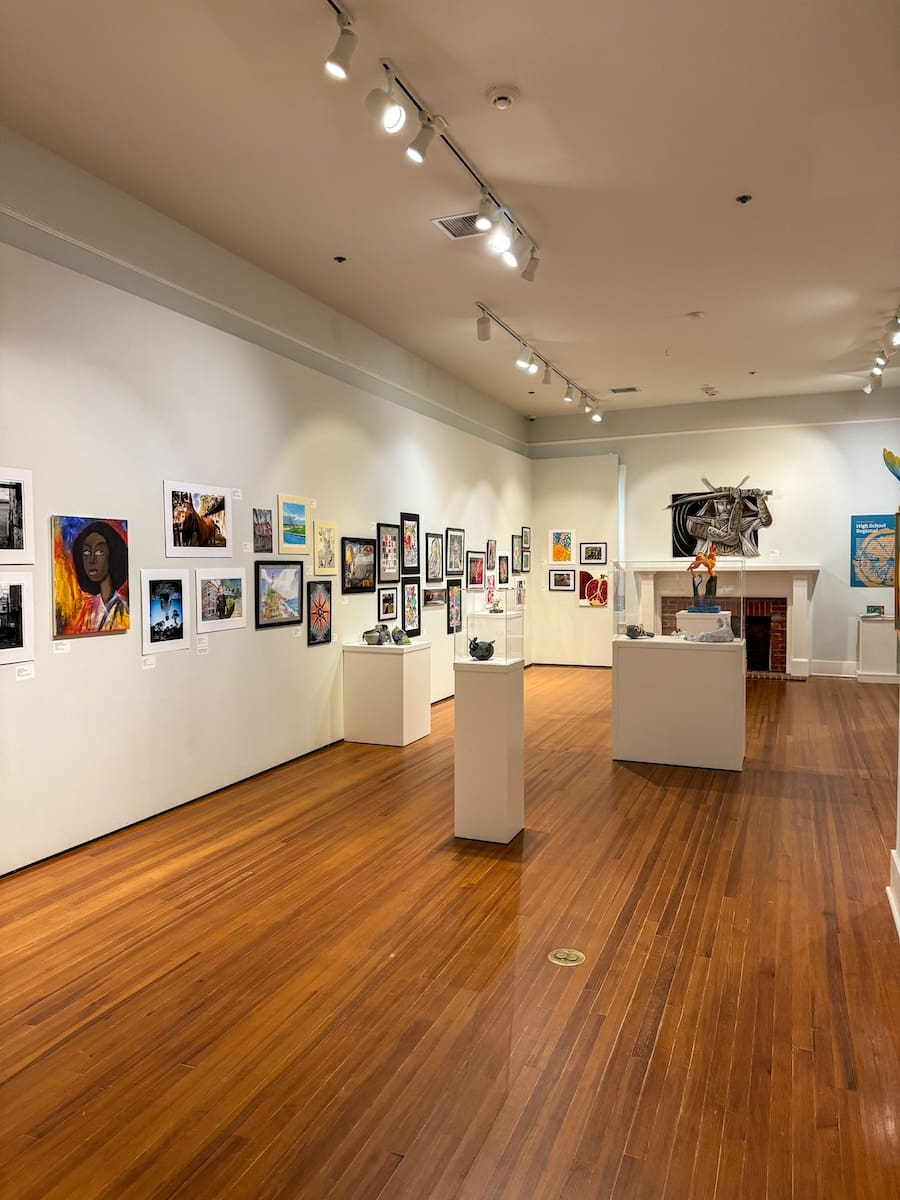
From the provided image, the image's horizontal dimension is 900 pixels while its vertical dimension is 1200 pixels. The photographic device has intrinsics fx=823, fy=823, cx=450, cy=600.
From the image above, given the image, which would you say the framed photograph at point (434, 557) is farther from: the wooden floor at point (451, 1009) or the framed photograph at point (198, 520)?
the wooden floor at point (451, 1009)

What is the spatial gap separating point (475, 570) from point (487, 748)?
6179 millimetres

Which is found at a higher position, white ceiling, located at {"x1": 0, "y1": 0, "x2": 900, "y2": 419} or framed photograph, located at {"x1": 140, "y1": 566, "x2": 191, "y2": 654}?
white ceiling, located at {"x1": 0, "y1": 0, "x2": 900, "y2": 419}

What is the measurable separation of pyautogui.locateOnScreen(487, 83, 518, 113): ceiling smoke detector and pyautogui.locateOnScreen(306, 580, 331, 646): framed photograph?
4.08 m

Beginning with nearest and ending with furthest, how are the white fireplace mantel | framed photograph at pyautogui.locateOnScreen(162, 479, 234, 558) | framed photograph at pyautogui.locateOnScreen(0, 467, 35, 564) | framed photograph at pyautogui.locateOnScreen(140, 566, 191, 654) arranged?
framed photograph at pyautogui.locateOnScreen(0, 467, 35, 564) → framed photograph at pyautogui.locateOnScreen(140, 566, 191, 654) → framed photograph at pyautogui.locateOnScreen(162, 479, 234, 558) → the white fireplace mantel

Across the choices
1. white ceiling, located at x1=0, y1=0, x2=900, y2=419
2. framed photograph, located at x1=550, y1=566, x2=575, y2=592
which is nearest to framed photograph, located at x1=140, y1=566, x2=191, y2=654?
white ceiling, located at x1=0, y1=0, x2=900, y2=419

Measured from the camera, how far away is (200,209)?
5352 mm

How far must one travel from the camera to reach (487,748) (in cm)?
493

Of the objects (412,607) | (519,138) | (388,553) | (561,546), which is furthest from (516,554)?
(519,138)

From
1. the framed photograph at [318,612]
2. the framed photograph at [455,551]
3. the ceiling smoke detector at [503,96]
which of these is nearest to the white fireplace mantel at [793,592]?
the framed photograph at [455,551]

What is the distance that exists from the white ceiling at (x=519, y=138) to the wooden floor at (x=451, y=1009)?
3.97 meters

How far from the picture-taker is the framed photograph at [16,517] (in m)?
4.29

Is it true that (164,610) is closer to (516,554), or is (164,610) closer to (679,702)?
(679,702)

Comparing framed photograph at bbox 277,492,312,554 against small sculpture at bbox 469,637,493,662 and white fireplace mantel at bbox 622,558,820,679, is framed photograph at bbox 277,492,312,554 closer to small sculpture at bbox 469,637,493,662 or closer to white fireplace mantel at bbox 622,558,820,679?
small sculpture at bbox 469,637,493,662

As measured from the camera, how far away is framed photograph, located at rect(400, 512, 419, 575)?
8.82m
